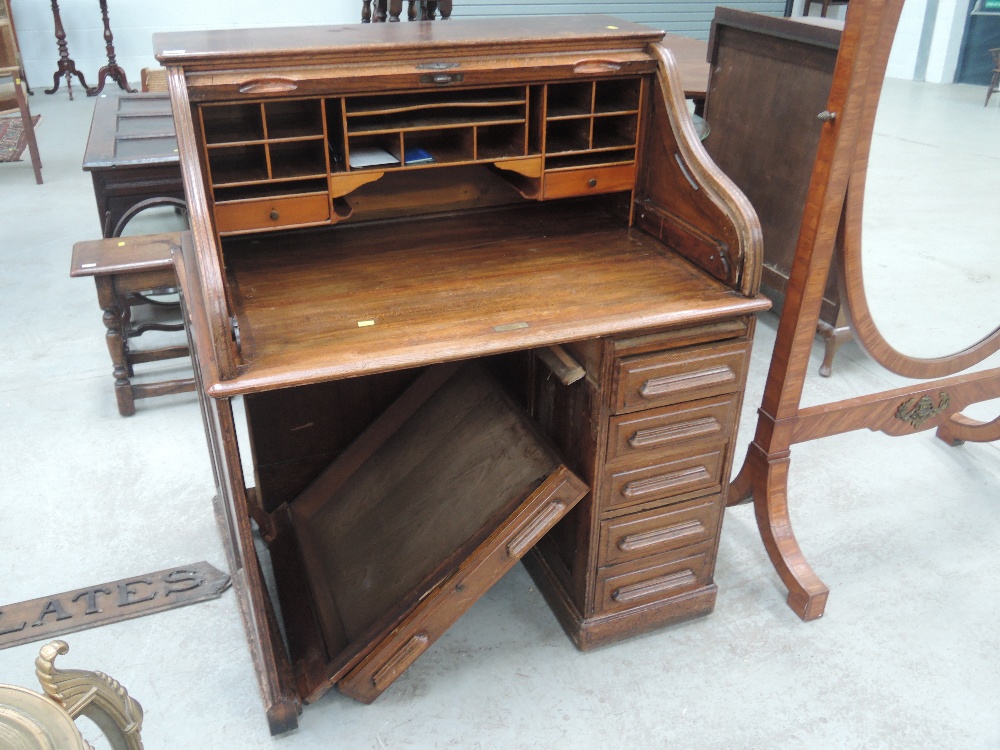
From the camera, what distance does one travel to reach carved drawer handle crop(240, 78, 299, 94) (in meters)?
1.64

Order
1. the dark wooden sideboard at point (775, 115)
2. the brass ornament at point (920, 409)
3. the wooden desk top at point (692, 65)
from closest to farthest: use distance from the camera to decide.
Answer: the brass ornament at point (920, 409), the dark wooden sideboard at point (775, 115), the wooden desk top at point (692, 65)

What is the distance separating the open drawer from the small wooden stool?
102 centimetres

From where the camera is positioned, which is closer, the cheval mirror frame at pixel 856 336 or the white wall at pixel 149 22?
the cheval mirror frame at pixel 856 336

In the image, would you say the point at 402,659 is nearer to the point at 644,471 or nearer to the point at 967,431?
the point at 644,471

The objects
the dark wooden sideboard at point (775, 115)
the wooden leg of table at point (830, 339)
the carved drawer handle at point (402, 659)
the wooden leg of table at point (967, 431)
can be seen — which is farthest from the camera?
the wooden leg of table at point (830, 339)

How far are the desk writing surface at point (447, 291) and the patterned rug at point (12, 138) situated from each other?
4.46 metres

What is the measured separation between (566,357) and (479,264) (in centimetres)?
32

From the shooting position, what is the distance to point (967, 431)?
2.85 meters

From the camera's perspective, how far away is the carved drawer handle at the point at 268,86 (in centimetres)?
164

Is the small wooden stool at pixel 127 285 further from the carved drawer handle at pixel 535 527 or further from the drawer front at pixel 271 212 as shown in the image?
the carved drawer handle at pixel 535 527

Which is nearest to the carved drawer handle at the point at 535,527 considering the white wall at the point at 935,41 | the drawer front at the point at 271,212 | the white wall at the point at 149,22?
the drawer front at the point at 271,212

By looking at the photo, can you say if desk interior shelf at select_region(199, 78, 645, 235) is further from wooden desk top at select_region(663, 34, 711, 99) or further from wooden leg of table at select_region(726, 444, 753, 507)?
wooden desk top at select_region(663, 34, 711, 99)

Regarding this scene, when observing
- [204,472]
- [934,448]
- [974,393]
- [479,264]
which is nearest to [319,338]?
[479,264]


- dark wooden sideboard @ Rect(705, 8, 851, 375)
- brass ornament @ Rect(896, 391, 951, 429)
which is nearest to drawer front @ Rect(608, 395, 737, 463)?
brass ornament @ Rect(896, 391, 951, 429)
